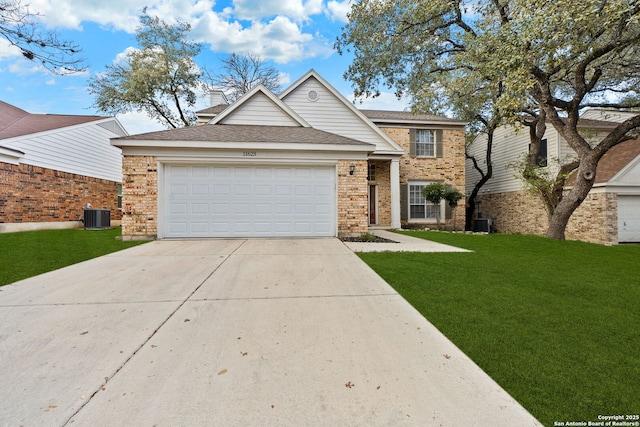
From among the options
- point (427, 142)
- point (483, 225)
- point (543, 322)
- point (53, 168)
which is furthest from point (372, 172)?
point (53, 168)

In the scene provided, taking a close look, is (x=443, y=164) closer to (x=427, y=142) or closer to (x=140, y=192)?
(x=427, y=142)

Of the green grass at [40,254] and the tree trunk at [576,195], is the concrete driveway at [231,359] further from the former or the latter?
the tree trunk at [576,195]

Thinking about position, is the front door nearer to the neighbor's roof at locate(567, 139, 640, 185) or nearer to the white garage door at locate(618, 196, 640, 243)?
the neighbor's roof at locate(567, 139, 640, 185)

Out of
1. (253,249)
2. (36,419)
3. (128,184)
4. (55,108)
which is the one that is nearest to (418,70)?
(253,249)

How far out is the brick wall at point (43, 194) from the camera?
35.2 ft

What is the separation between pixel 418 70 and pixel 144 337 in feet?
45.0

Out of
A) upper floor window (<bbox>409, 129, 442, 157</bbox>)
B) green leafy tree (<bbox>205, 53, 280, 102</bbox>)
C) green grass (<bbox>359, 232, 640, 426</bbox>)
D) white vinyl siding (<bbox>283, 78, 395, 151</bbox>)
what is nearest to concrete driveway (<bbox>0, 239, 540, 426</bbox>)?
green grass (<bbox>359, 232, 640, 426</bbox>)

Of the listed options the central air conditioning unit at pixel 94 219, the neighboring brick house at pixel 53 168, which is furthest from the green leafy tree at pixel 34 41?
the central air conditioning unit at pixel 94 219

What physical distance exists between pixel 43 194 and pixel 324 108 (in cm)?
1226

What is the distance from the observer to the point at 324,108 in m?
13.4

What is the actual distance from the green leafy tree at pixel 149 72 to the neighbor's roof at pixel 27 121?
3695mm

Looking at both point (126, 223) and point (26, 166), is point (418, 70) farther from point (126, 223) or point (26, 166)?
point (26, 166)

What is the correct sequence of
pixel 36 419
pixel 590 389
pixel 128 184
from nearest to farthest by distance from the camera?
pixel 36 419, pixel 590 389, pixel 128 184

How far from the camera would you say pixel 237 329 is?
280 cm
